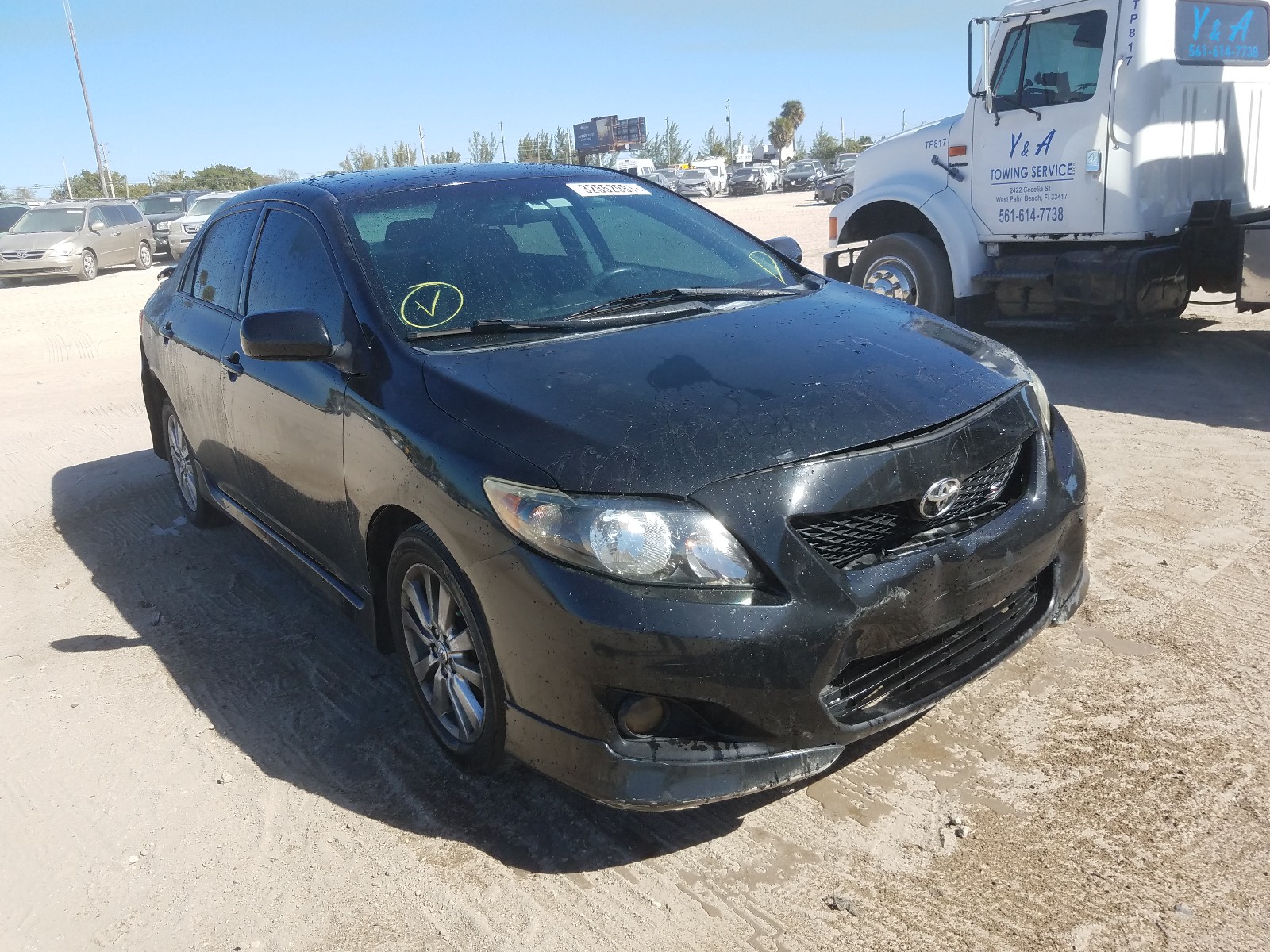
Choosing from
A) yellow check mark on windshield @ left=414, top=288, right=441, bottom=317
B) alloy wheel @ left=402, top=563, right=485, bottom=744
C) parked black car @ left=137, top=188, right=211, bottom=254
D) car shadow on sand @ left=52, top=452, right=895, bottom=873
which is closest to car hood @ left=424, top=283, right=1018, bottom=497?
yellow check mark on windshield @ left=414, top=288, right=441, bottom=317

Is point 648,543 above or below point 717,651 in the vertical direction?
above

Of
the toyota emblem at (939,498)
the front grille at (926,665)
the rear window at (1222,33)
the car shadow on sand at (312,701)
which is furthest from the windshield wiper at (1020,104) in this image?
the car shadow on sand at (312,701)

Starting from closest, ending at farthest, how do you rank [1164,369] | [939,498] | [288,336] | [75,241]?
[939,498]
[288,336]
[1164,369]
[75,241]

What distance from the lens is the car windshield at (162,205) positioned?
27812mm

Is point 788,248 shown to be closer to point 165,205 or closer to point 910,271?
point 910,271

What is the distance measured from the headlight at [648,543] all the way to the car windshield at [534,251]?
1078 millimetres

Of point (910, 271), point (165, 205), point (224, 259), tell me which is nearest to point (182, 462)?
point (224, 259)

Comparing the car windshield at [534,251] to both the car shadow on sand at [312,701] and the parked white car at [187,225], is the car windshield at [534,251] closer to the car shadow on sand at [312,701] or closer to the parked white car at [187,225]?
the car shadow on sand at [312,701]

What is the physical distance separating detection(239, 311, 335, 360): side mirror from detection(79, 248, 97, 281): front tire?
21645 millimetres

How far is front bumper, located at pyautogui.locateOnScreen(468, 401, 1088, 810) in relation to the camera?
2328 millimetres

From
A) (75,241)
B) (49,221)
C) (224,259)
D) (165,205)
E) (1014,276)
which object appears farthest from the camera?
(165,205)

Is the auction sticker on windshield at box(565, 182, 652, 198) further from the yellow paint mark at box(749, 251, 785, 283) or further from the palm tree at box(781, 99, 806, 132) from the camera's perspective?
the palm tree at box(781, 99, 806, 132)

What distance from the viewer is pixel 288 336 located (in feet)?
10.5

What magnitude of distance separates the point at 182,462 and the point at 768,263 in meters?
3.35
